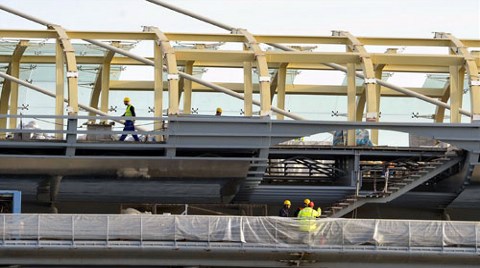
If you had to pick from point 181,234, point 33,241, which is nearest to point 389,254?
point 181,234

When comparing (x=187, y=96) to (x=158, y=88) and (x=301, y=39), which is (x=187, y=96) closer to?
(x=158, y=88)

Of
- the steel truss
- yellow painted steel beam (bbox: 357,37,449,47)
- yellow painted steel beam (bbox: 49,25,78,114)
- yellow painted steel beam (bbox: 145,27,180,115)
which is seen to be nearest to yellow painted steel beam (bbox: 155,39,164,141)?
the steel truss

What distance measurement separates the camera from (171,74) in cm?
5259

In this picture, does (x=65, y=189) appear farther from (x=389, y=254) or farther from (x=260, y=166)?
(x=389, y=254)

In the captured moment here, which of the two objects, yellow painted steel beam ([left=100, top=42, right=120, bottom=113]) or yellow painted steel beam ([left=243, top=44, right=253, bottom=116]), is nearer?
yellow painted steel beam ([left=243, top=44, right=253, bottom=116])

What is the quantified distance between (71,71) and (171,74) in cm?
343

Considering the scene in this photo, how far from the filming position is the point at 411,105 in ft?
195

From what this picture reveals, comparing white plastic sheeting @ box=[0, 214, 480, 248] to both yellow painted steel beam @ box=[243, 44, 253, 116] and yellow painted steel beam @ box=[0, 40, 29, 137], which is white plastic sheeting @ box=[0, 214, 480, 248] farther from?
yellow painted steel beam @ box=[0, 40, 29, 137]

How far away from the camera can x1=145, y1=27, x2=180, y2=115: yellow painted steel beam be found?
5209 centimetres

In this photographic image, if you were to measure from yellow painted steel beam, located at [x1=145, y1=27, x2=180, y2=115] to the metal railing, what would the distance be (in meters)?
7.71

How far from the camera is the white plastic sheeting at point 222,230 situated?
44656 millimetres

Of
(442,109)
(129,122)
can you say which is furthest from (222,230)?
(442,109)

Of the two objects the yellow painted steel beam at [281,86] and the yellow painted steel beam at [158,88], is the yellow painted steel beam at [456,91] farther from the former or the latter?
the yellow painted steel beam at [158,88]

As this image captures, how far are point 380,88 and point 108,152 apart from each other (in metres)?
12.9
